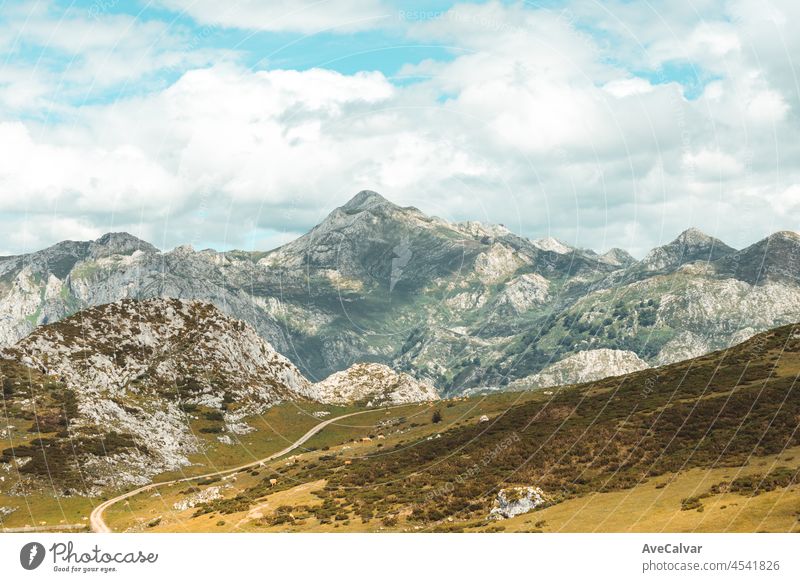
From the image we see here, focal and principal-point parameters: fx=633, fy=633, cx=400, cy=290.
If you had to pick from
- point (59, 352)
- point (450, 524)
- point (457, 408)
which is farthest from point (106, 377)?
point (450, 524)

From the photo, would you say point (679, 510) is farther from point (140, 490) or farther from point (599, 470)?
point (140, 490)

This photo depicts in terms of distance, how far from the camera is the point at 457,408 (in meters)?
183

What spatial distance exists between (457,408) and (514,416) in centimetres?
7149

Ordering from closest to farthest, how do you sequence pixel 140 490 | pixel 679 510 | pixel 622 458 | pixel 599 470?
pixel 679 510, pixel 599 470, pixel 622 458, pixel 140 490

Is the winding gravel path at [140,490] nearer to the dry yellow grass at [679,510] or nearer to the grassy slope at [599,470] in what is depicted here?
the grassy slope at [599,470]

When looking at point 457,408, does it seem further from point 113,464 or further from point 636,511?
point 636,511

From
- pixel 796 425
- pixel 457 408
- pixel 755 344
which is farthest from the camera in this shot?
pixel 457 408

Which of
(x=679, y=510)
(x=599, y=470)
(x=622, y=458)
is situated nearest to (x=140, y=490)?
(x=599, y=470)

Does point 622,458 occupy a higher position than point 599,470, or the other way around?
point 599,470
